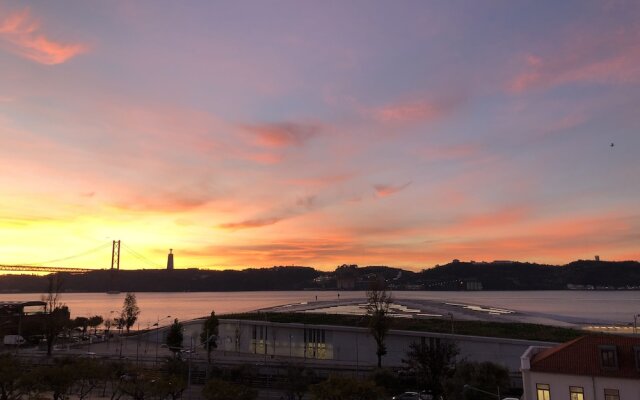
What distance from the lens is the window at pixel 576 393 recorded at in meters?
35.2

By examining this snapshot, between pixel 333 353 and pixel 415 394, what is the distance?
26.9 m

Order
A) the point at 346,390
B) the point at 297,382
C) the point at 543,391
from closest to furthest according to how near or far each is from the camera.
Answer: the point at 543,391
the point at 346,390
the point at 297,382

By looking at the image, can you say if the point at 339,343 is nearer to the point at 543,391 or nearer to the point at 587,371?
the point at 543,391

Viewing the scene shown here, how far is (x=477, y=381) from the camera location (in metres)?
43.5

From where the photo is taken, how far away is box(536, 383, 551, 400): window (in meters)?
36.3

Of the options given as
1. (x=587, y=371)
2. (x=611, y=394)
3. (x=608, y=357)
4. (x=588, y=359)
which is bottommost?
(x=611, y=394)

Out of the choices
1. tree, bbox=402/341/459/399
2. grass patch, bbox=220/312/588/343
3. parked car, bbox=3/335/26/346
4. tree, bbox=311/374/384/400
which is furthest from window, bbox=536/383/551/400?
parked car, bbox=3/335/26/346

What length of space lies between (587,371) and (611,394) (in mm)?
2016

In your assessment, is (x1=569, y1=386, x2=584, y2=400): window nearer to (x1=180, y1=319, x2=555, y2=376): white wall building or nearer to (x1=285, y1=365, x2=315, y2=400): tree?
(x1=180, y1=319, x2=555, y2=376): white wall building

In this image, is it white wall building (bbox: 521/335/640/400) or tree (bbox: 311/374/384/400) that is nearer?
white wall building (bbox: 521/335/640/400)

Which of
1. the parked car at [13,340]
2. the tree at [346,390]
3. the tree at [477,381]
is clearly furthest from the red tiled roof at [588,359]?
the parked car at [13,340]

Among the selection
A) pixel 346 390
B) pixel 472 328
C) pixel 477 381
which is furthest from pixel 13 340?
pixel 477 381

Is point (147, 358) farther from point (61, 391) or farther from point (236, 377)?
point (61, 391)

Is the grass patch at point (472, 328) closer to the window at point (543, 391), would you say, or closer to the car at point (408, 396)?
the car at point (408, 396)
